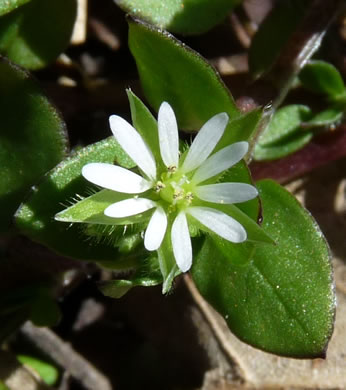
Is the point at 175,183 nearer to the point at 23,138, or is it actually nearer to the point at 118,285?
the point at 118,285

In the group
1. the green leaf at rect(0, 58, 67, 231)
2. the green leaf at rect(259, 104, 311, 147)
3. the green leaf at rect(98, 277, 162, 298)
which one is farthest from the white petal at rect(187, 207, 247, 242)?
the green leaf at rect(259, 104, 311, 147)

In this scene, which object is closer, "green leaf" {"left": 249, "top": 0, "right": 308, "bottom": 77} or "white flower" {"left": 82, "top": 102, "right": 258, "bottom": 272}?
"white flower" {"left": 82, "top": 102, "right": 258, "bottom": 272}

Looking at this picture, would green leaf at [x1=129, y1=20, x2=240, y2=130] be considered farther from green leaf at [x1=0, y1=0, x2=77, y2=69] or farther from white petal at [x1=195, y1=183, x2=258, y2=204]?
green leaf at [x1=0, y1=0, x2=77, y2=69]

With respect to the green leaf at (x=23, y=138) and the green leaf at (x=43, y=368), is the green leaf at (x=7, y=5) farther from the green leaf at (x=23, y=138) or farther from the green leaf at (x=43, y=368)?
the green leaf at (x=43, y=368)

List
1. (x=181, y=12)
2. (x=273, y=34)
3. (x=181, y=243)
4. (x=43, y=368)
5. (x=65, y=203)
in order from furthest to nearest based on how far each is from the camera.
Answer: (x=43, y=368)
(x=273, y=34)
(x=181, y=12)
(x=65, y=203)
(x=181, y=243)

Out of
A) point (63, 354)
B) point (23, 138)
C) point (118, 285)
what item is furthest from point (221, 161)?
point (63, 354)

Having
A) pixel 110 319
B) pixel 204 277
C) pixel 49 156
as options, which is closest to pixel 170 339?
pixel 110 319

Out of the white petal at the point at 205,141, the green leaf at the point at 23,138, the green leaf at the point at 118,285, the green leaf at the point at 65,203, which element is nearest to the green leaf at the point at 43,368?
the green leaf at the point at 23,138
